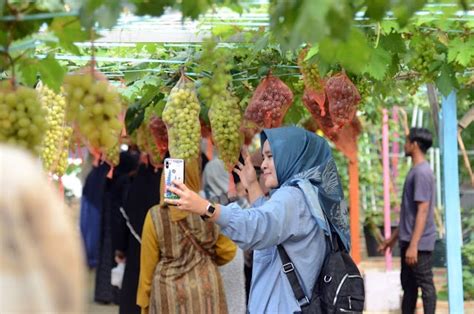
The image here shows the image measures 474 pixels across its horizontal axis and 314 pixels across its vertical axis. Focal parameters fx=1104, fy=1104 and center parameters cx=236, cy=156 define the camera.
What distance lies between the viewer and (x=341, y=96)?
245 inches

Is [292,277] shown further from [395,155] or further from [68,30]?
[395,155]

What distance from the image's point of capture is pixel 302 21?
263cm

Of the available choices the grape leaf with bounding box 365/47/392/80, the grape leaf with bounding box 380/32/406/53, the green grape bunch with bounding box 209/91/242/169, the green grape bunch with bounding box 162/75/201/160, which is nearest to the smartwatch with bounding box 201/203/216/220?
the green grape bunch with bounding box 162/75/201/160

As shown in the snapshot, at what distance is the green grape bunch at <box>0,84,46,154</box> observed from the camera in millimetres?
3154

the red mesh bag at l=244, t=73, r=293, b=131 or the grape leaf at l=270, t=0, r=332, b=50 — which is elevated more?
the red mesh bag at l=244, t=73, r=293, b=131

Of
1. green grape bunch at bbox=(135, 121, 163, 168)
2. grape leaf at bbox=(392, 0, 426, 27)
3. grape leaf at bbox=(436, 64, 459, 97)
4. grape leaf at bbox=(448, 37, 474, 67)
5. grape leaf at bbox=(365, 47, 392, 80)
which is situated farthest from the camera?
green grape bunch at bbox=(135, 121, 163, 168)

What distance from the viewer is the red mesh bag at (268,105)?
6.12 meters

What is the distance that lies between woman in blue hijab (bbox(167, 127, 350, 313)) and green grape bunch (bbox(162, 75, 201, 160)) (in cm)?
34

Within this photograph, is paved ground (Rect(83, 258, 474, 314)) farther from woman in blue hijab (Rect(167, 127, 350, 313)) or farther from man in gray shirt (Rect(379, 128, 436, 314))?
woman in blue hijab (Rect(167, 127, 350, 313))

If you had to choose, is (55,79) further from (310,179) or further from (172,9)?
(310,179)

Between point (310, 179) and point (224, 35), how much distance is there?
115 centimetres

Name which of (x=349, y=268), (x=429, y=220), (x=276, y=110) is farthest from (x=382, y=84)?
(x=349, y=268)

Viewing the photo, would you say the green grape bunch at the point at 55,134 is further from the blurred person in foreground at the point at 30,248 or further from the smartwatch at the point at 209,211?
the blurred person in foreground at the point at 30,248

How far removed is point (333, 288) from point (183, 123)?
1082 mm
